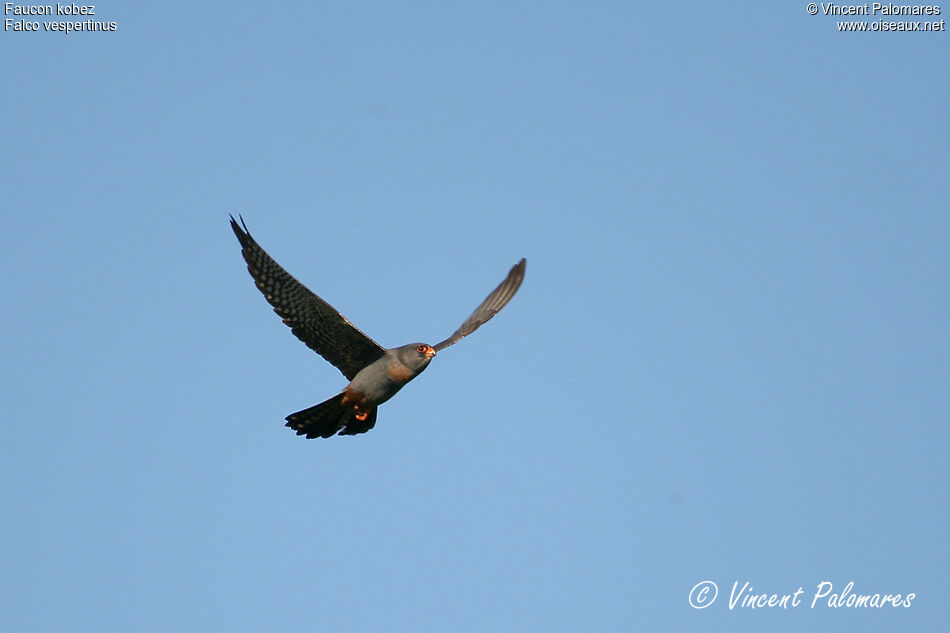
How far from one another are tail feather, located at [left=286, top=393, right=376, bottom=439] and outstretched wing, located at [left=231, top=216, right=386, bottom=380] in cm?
67

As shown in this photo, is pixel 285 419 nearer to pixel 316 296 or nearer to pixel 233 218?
pixel 316 296

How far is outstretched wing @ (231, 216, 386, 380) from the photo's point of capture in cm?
1936

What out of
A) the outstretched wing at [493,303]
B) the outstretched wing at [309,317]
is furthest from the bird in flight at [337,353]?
the outstretched wing at [493,303]

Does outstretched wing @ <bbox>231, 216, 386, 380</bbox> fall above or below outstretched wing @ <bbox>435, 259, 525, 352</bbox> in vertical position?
below

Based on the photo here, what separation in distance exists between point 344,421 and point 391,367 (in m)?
1.24

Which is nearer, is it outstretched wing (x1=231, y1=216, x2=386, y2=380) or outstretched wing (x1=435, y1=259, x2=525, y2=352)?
outstretched wing (x1=231, y1=216, x2=386, y2=380)

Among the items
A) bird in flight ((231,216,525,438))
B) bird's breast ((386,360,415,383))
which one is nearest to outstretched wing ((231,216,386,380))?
bird in flight ((231,216,525,438))

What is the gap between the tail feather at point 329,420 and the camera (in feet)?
64.3

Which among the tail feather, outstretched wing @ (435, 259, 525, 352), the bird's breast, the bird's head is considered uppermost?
outstretched wing @ (435, 259, 525, 352)

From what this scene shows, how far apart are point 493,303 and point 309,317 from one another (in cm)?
340

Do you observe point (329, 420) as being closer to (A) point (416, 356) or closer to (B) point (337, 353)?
(B) point (337, 353)

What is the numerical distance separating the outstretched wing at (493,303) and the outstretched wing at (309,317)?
4.61 feet

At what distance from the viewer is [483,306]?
851 inches

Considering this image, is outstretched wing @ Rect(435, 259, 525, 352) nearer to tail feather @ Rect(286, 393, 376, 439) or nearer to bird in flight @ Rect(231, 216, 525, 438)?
bird in flight @ Rect(231, 216, 525, 438)
